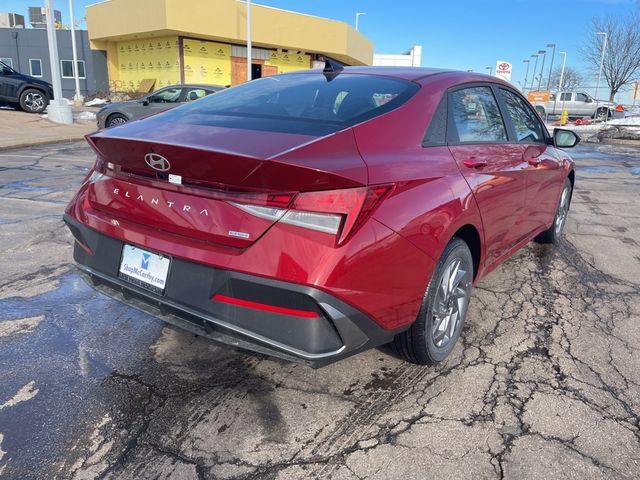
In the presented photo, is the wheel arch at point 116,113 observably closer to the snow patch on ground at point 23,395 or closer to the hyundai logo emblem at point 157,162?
the snow patch on ground at point 23,395

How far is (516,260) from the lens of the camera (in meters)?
4.91

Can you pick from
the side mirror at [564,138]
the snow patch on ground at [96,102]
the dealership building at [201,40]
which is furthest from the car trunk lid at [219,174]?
the snow patch on ground at [96,102]

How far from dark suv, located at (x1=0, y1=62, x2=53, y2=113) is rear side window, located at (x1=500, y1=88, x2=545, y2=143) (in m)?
17.4

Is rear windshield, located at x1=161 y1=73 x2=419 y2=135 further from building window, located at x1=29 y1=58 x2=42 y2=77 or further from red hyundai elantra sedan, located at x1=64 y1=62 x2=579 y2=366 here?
building window, located at x1=29 y1=58 x2=42 y2=77

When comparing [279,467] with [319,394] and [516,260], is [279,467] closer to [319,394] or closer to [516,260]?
[319,394]

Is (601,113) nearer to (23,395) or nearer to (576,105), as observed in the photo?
(576,105)

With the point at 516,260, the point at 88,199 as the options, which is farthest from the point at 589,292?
the point at 88,199

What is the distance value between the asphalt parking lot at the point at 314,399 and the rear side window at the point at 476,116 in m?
1.26

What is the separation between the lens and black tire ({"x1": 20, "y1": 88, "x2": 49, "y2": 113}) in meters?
17.1

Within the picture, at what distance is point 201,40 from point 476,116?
27.7 meters

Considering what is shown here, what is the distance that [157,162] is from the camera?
2.32 m

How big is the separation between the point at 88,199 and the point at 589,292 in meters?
3.76

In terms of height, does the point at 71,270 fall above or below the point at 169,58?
below

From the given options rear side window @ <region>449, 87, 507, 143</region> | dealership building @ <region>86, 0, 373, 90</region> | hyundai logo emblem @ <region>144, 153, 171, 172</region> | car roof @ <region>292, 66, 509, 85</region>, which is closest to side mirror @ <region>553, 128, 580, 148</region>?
rear side window @ <region>449, 87, 507, 143</region>
